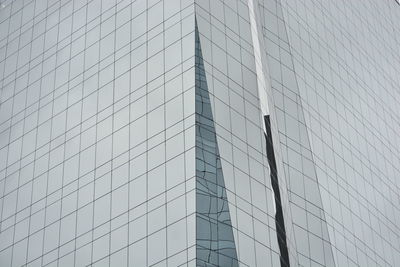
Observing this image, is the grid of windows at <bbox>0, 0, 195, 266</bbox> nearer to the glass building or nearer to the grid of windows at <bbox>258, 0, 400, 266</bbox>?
the glass building

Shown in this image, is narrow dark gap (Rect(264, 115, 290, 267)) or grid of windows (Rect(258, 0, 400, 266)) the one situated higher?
grid of windows (Rect(258, 0, 400, 266))

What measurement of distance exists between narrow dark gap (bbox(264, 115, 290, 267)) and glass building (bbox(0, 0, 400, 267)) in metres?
0.19

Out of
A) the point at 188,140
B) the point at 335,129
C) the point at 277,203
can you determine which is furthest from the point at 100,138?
the point at 335,129

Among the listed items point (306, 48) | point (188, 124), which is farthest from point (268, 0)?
point (188, 124)

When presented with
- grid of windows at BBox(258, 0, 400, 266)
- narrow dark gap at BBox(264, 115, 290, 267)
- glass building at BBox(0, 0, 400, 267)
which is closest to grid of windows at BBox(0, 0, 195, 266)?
glass building at BBox(0, 0, 400, 267)

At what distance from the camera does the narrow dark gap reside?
65250mm

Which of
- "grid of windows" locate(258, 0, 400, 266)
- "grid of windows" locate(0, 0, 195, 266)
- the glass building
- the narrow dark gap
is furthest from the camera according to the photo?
"grid of windows" locate(258, 0, 400, 266)

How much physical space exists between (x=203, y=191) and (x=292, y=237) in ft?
39.5

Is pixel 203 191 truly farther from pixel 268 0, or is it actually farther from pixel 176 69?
pixel 268 0

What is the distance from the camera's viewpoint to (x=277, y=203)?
221 feet

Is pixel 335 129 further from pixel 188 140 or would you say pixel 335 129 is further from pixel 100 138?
pixel 188 140

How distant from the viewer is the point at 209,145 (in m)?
63.0

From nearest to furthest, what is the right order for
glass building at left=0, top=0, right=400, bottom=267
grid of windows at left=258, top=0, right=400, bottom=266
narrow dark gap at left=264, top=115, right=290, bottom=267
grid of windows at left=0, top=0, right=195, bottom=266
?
glass building at left=0, top=0, right=400, bottom=267, grid of windows at left=0, top=0, right=195, bottom=266, narrow dark gap at left=264, top=115, right=290, bottom=267, grid of windows at left=258, top=0, right=400, bottom=266

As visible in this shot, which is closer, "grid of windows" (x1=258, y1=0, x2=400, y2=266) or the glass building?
the glass building
